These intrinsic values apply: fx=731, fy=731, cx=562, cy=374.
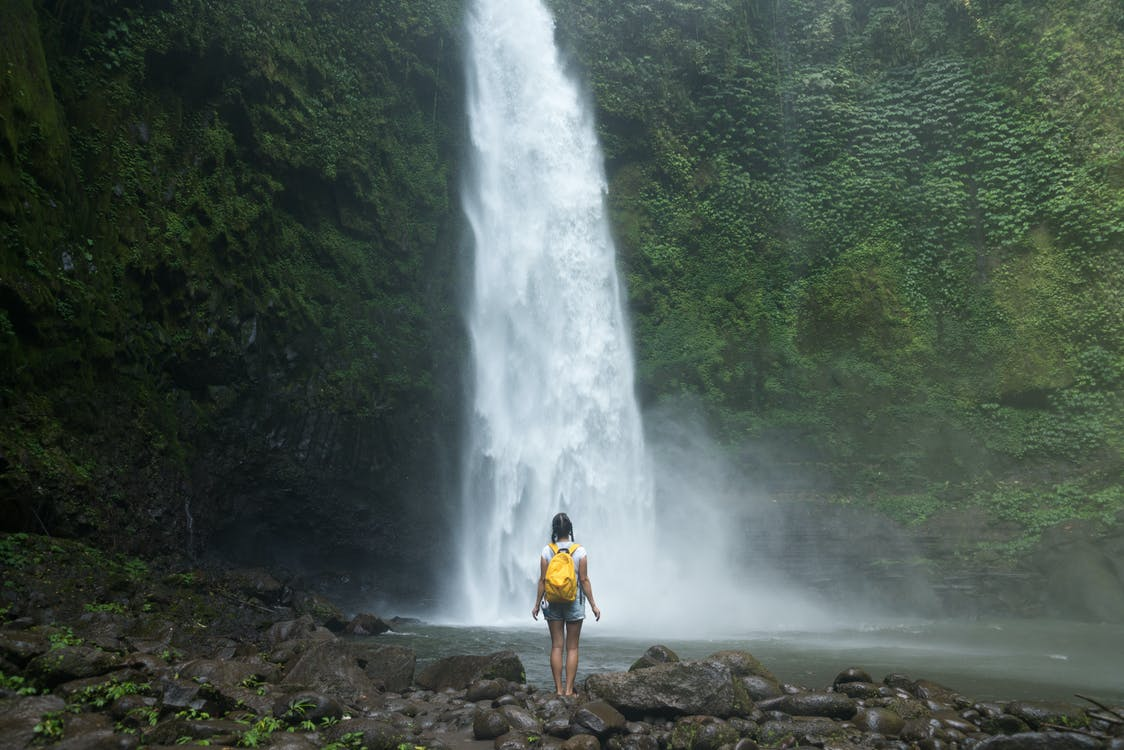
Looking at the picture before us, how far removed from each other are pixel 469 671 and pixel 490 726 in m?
1.96

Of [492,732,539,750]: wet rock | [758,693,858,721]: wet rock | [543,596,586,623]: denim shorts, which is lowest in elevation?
[492,732,539,750]: wet rock

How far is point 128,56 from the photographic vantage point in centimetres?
1211

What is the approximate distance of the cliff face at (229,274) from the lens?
9406 millimetres

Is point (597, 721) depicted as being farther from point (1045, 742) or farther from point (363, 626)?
point (363, 626)

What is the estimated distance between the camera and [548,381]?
665 inches

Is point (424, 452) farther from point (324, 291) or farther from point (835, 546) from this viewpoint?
point (835, 546)

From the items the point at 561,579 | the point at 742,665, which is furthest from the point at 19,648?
the point at 742,665

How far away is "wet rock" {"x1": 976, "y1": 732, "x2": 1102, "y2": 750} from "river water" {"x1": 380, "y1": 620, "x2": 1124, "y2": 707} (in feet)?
8.06

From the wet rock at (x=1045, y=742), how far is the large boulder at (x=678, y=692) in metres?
1.59

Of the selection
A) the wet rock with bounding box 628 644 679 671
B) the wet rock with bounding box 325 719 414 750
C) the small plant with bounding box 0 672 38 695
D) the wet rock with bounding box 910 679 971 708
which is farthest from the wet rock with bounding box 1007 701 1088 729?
the small plant with bounding box 0 672 38 695

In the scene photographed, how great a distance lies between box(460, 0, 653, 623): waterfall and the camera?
1561cm

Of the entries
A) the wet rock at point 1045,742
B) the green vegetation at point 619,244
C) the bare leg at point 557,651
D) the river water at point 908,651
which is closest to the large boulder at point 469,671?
the river water at point 908,651

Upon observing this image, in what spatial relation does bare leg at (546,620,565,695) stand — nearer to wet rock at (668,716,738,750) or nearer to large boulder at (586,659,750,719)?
large boulder at (586,659,750,719)

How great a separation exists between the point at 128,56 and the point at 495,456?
9871 millimetres
